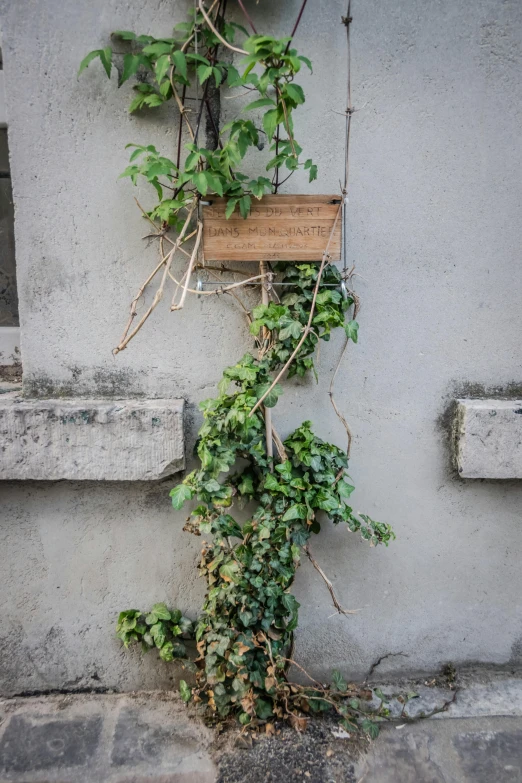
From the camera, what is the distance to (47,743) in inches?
74.1

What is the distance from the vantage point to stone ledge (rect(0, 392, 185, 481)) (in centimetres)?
187

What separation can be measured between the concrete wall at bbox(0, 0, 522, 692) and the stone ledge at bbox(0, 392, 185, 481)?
13cm

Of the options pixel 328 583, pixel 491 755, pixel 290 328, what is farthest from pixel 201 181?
pixel 491 755

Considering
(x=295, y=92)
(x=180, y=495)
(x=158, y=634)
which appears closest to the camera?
(x=295, y=92)

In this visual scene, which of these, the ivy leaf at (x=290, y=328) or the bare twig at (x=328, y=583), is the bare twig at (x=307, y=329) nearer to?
the ivy leaf at (x=290, y=328)

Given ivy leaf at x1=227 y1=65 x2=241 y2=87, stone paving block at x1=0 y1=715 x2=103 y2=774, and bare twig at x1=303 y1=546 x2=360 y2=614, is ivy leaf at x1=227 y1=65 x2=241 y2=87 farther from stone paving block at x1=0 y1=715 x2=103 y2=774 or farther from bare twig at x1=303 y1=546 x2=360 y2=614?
stone paving block at x1=0 y1=715 x2=103 y2=774

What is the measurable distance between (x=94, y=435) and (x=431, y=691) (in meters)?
1.71

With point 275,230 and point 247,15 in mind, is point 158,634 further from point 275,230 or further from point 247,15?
point 247,15

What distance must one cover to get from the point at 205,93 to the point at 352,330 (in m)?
0.97

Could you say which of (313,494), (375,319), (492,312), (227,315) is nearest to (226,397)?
(227,315)

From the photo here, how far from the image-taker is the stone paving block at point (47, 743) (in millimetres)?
1814

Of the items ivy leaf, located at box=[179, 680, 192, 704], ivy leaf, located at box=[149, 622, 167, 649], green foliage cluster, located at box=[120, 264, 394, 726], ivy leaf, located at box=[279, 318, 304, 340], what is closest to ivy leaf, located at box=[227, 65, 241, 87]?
green foliage cluster, located at box=[120, 264, 394, 726]

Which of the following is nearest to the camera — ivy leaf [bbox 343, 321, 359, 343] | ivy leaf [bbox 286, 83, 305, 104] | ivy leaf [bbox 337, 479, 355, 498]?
ivy leaf [bbox 286, 83, 305, 104]

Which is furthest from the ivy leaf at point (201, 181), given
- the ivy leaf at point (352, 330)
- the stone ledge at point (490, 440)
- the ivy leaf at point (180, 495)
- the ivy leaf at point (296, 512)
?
the stone ledge at point (490, 440)
